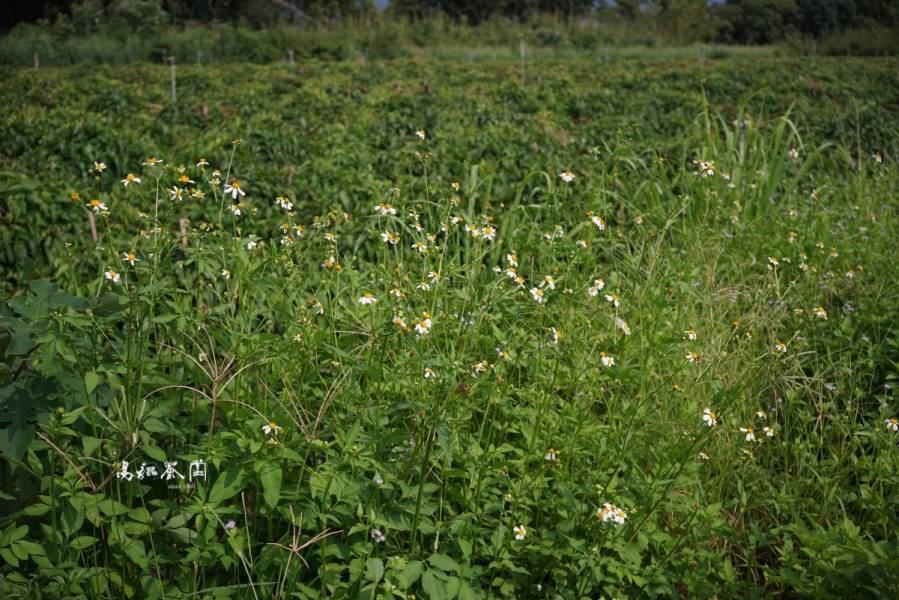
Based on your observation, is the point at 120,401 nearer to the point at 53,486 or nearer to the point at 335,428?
the point at 53,486

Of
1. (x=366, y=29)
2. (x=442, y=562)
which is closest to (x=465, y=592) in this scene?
(x=442, y=562)

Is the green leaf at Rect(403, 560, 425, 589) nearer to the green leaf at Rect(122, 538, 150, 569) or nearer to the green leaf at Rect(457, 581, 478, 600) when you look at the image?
the green leaf at Rect(457, 581, 478, 600)

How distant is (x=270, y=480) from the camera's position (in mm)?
1618

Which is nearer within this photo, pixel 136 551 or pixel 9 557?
pixel 9 557

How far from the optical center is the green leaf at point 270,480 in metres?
1.59

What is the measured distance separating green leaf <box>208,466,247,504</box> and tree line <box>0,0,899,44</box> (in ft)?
73.4

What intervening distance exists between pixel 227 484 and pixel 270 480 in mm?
127

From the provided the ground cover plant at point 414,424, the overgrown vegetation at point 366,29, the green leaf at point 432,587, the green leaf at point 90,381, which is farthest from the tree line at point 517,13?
the green leaf at point 432,587

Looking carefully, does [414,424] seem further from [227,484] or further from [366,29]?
[366,29]

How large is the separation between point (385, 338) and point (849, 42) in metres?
29.5

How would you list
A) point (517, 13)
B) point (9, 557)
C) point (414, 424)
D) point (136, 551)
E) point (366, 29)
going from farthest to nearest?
point (517, 13) → point (366, 29) → point (414, 424) → point (136, 551) → point (9, 557)

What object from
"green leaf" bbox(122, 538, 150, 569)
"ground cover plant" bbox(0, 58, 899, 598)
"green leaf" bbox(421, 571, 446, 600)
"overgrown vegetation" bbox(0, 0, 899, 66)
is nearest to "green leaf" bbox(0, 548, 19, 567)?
"ground cover plant" bbox(0, 58, 899, 598)

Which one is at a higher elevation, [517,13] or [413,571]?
[517,13]

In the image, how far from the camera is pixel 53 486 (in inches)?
63.7
